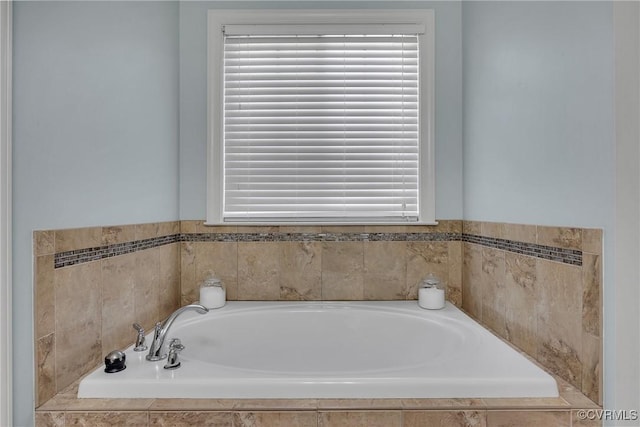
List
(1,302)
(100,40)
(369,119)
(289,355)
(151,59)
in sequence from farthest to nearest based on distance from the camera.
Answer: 1. (369,119)
2. (289,355)
3. (151,59)
4. (100,40)
5. (1,302)

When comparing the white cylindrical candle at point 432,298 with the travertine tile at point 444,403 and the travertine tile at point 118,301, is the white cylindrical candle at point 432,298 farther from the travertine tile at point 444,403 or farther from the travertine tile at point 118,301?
the travertine tile at point 118,301

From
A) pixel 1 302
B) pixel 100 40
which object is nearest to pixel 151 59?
pixel 100 40

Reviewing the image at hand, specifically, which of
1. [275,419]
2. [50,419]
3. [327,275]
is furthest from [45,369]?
[327,275]

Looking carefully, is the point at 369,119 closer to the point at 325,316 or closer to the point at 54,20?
the point at 325,316

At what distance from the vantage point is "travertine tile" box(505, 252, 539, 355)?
147cm

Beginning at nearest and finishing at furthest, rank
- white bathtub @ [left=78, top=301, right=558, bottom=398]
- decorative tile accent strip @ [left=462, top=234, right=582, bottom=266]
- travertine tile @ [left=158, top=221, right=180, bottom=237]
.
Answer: white bathtub @ [left=78, top=301, right=558, bottom=398] → decorative tile accent strip @ [left=462, top=234, right=582, bottom=266] → travertine tile @ [left=158, top=221, right=180, bottom=237]

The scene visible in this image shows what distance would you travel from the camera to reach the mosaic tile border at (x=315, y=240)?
1293 mm

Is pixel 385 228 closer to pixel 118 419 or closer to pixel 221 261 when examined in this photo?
pixel 221 261

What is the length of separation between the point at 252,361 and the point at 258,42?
174cm

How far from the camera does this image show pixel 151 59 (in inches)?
71.1

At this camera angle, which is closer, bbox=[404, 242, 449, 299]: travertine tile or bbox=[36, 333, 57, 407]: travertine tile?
bbox=[36, 333, 57, 407]: travertine tile

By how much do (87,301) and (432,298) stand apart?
5.14 ft

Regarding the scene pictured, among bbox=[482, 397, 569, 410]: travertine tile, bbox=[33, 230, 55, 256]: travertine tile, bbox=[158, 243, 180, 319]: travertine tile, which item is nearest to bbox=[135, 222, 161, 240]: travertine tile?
bbox=[158, 243, 180, 319]: travertine tile

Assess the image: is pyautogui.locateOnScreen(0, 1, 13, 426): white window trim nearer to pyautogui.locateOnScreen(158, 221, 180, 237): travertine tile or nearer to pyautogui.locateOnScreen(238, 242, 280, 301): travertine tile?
pyautogui.locateOnScreen(158, 221, 180, 237): travertine tile
